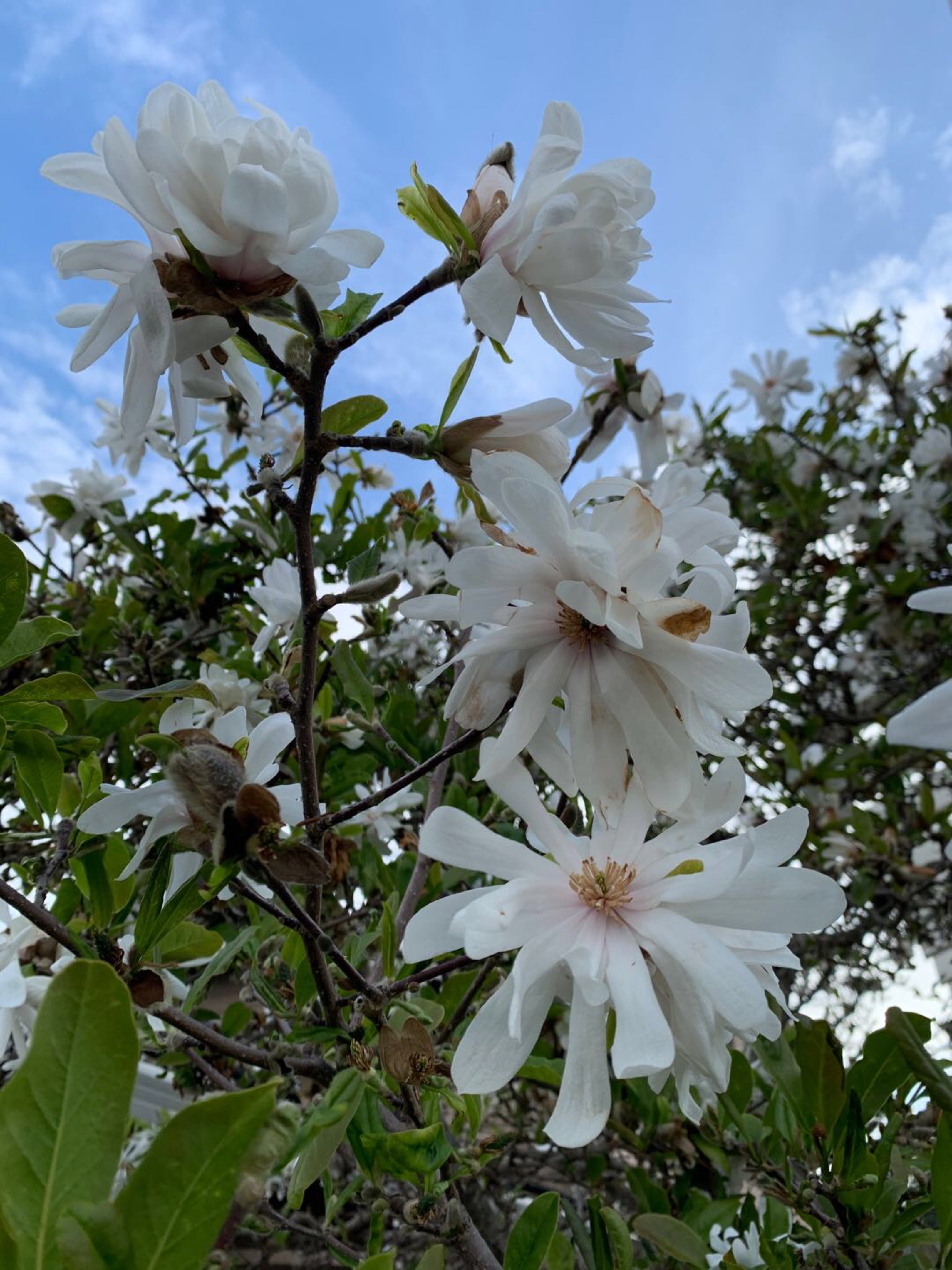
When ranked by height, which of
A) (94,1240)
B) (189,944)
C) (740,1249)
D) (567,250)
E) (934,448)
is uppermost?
(934,448)

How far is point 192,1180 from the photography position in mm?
336

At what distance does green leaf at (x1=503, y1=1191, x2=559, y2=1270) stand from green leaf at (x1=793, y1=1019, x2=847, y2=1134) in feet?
0.99

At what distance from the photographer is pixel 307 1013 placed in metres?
0.92

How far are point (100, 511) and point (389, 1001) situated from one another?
1641 mm

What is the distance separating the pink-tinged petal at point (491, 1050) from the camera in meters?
0.55

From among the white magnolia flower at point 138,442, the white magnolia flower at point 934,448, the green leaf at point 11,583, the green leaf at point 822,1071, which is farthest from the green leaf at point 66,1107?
the white magnolia flower at point 934,448

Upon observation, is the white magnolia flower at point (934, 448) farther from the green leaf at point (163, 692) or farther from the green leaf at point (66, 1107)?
the green leaf at point (66, 1107)

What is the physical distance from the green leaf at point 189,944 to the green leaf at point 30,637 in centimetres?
33

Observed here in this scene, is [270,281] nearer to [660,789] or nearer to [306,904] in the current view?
[660,789]

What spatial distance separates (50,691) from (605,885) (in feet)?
1.69

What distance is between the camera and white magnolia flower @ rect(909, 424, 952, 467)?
268cm

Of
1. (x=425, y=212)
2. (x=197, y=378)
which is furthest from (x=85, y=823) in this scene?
(x=425, y=212)

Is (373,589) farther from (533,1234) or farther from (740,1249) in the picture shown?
(740,1249)

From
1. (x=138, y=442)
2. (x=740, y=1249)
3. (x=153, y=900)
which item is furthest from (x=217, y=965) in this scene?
(x=138, y=442)
